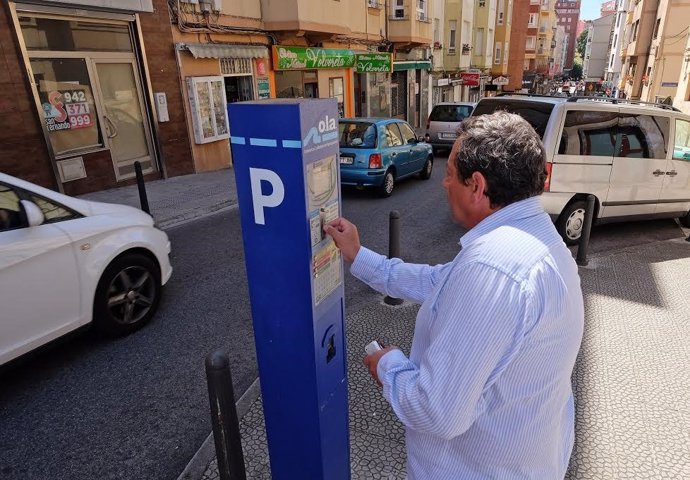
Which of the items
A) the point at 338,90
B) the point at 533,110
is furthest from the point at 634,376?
the point at 338,90

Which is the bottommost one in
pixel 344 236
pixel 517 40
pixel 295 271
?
pixel 295 271

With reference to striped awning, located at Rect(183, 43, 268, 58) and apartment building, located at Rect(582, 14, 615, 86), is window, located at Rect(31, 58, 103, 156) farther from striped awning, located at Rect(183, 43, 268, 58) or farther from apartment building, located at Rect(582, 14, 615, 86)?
apartment building, located at Rect(582, 14, 615, 86)

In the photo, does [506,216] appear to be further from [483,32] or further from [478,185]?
[483,32]

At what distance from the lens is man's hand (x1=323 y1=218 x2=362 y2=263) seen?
6.28ft

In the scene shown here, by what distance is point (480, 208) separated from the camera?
136 cm

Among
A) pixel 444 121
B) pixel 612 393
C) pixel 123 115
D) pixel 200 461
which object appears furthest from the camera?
pixel 444 121

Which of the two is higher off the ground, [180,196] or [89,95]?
[89,95]

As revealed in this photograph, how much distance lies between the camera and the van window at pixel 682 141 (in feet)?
22.9

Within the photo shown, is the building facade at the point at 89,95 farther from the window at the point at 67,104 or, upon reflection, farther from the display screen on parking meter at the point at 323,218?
the display screen on parking meter at the point at 323,218

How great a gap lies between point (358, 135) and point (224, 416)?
808cm

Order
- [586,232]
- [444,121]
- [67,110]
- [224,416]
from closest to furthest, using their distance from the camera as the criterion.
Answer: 1. [224,416]
2. [586,232]
3. [67,110]
4. [444,121]

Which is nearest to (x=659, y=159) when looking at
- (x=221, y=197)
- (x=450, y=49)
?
(x=221, y=197)

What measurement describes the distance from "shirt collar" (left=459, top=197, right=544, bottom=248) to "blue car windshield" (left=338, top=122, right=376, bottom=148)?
26.9 ft

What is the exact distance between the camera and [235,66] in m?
12.8
